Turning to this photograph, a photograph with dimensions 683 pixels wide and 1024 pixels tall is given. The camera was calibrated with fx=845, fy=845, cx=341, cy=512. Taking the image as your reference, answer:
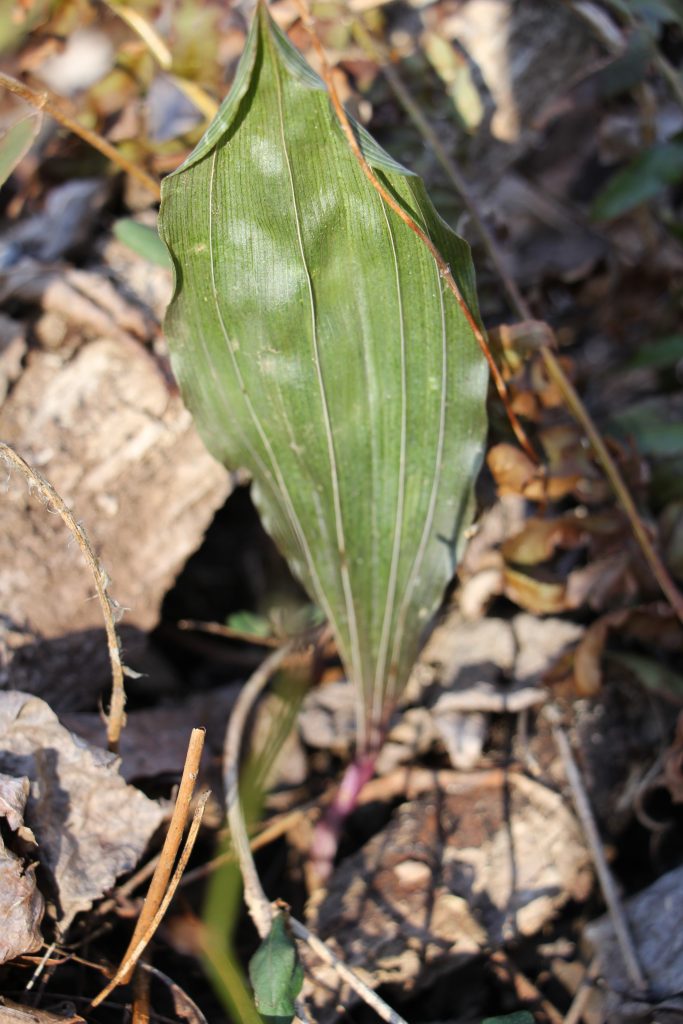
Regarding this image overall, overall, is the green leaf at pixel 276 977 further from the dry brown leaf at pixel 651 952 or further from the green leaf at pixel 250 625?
the green leaf at pixel 250 625

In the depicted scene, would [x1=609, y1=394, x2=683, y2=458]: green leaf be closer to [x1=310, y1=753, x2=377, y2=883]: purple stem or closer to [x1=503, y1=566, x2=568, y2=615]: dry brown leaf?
[x1=503, y1=566, x2=568, y2=615]: dry brown leaf

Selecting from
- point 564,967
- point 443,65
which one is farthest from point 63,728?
point 443,65

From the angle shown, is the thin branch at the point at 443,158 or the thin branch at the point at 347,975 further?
the thin branch at the point at 443,158

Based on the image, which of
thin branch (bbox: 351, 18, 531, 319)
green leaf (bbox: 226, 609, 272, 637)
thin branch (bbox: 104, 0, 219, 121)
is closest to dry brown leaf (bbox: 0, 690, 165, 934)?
green leaf (bbox: 226, 609, 272, 637)

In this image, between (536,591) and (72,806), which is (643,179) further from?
(72,806)

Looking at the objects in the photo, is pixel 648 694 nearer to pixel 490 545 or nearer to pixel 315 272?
pixel 490 545

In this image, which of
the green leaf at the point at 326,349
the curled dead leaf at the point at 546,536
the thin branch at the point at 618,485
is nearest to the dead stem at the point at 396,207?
the green leaf at the point at 326,349
